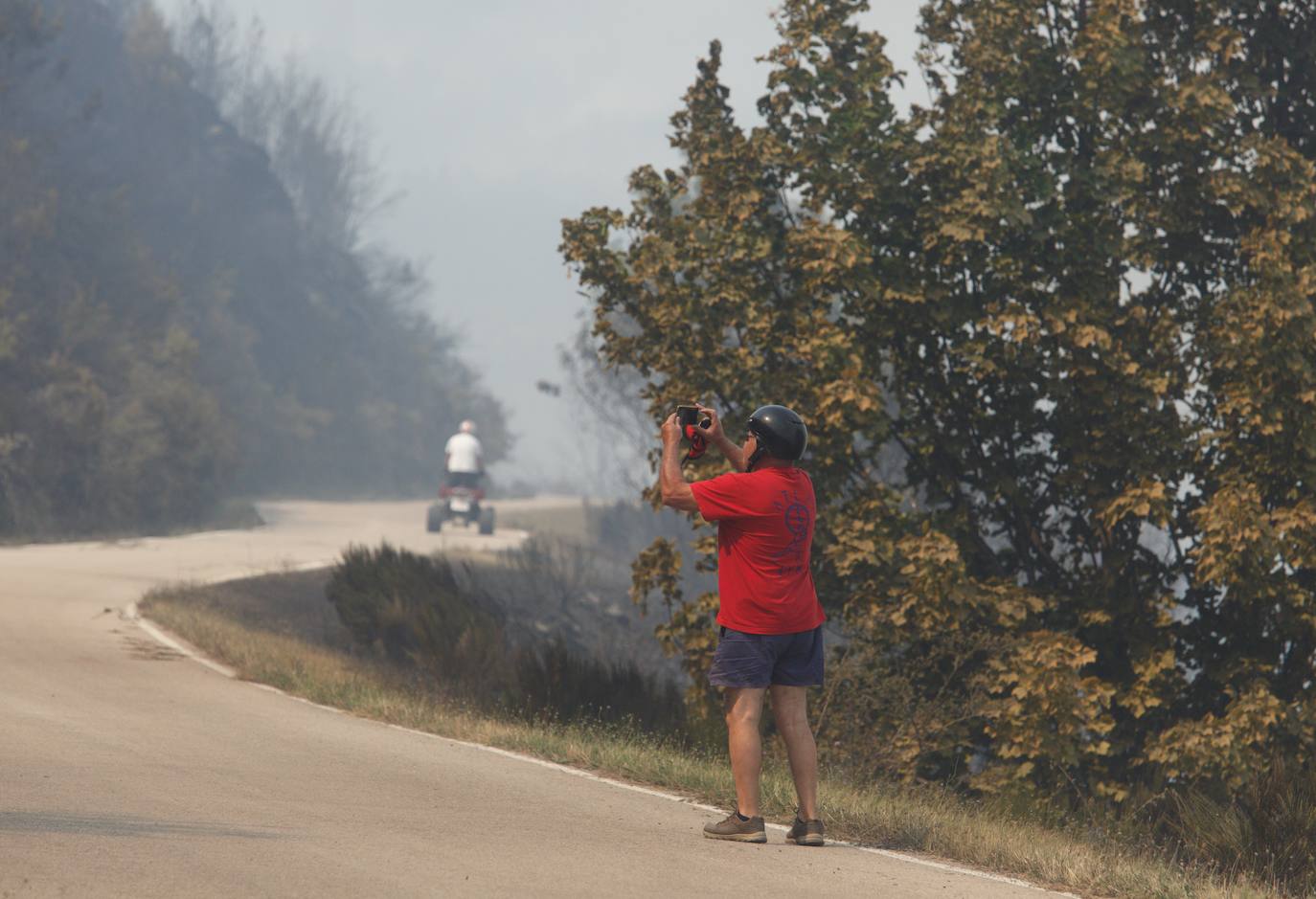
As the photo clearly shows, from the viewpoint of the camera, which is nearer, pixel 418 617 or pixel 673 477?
pixel 673 477

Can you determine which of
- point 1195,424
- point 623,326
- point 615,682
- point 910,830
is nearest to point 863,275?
point 1195,424

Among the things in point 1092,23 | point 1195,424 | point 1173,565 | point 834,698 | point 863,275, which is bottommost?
point 834,698

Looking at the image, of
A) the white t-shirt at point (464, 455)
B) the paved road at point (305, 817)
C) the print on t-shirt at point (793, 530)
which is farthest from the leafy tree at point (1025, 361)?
the white t-shirt at point (464, 455)

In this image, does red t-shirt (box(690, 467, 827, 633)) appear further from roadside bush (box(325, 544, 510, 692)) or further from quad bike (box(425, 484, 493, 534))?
quad bike (box(425, 484, 493, 534))

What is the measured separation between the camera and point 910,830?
7.41 meters

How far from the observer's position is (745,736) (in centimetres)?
667

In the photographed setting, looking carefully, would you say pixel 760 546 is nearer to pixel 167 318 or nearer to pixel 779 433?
pixel 779 433

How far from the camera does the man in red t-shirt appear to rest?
21.7 feet

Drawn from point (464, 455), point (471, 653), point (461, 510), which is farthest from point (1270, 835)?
point (461, 510)

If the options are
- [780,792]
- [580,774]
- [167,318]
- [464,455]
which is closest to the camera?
[780,792]

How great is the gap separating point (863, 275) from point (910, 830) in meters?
7.19

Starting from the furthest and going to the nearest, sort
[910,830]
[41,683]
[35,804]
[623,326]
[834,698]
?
1. [623,326]
2. [834,698]
3. [41,683]
4. [910,830]
5. [35,804]

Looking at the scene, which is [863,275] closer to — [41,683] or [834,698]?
[834,698]

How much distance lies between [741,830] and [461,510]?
32393mm
